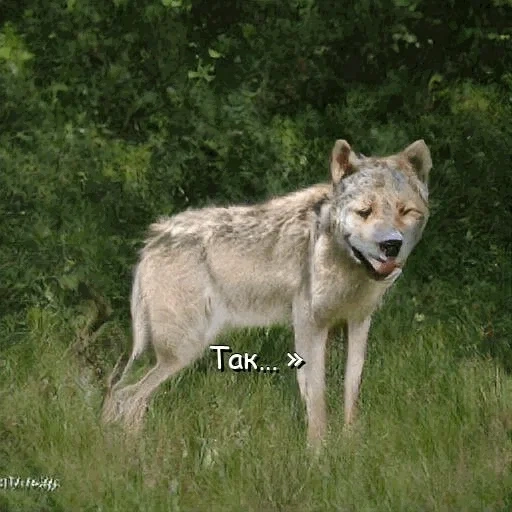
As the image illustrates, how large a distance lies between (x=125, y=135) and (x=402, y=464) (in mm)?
3812

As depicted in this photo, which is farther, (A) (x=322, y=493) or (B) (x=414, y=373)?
(B) (x=414, y=373)

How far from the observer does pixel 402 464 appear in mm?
8141

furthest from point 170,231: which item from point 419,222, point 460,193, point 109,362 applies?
point 460,193

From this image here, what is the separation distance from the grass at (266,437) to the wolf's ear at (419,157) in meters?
1.08

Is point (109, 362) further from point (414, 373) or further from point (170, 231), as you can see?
point (414, 373)

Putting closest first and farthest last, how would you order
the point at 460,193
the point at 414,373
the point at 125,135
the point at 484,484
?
1. the point at 484,484
2. the point at 414,373
3. the point at 460,193
4. the point at 125,135

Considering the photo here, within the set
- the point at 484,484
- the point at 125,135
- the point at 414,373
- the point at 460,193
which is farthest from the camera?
the point at 125,135

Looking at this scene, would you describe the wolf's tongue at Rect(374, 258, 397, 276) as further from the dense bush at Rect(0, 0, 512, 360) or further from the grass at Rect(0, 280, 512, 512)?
the dense bush at Rect(0, 0, 512, 360)

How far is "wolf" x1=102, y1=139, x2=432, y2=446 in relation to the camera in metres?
8.56

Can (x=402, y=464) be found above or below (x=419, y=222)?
below

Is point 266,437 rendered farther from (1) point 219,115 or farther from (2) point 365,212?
(1) point 219,115

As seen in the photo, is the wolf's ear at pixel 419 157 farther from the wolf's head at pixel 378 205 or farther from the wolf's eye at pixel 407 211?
the wolf's eye at pixel 407 211

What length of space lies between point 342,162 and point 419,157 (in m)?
0.42

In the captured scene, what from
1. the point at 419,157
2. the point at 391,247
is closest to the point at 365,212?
the point at 391,247
